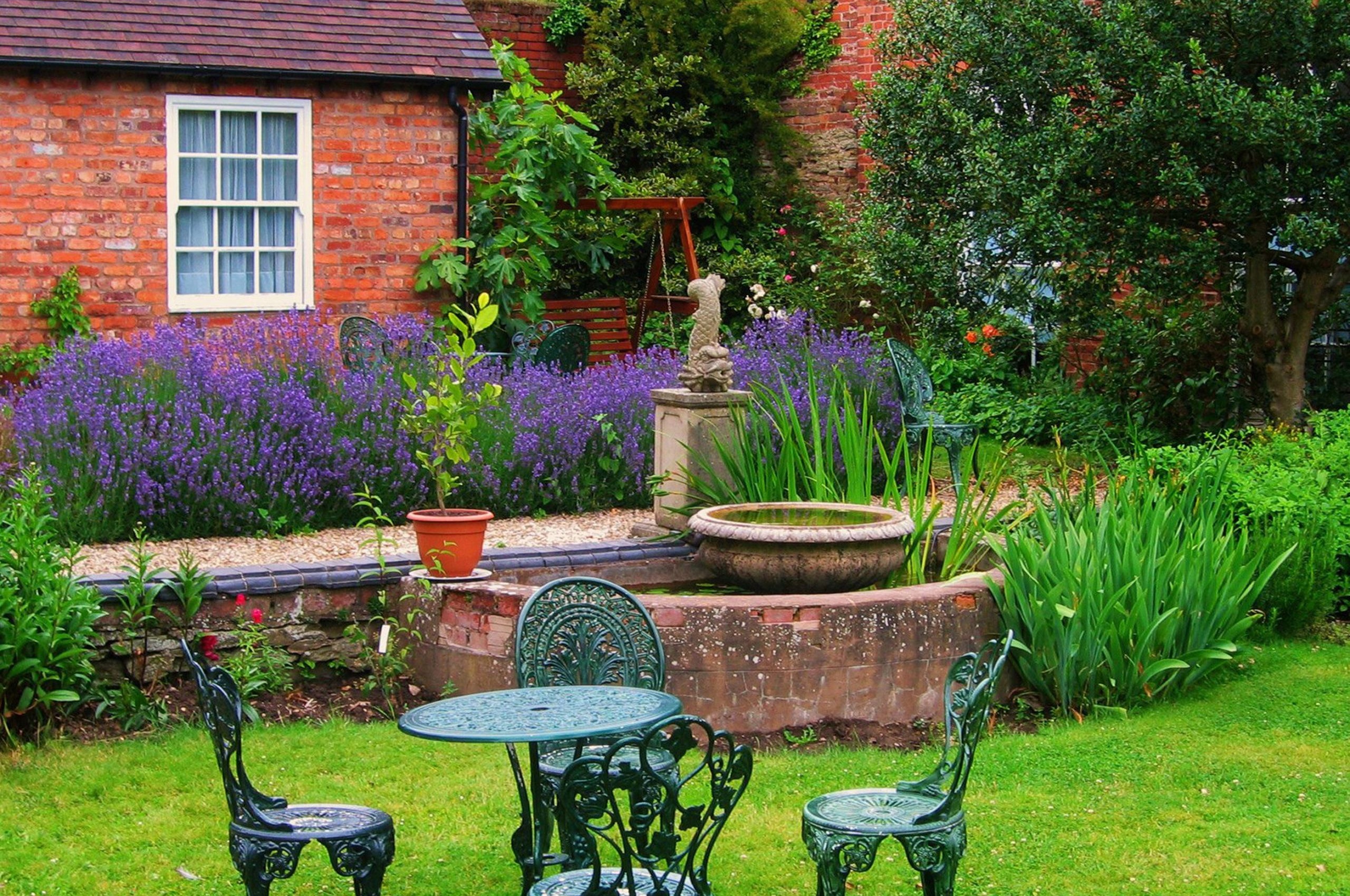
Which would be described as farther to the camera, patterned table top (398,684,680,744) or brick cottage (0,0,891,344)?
brick cottage (0,0,891,344)

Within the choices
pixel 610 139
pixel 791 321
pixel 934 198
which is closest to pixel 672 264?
pixel 610 139

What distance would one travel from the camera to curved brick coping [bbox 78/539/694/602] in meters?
6.55

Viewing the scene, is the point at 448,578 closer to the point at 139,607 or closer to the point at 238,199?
the point at 139,607

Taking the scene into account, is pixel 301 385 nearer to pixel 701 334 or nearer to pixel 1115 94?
pixel 701 334

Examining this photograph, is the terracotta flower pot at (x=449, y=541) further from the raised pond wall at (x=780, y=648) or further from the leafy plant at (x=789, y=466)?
the leafy plant at (x=789, y=466)

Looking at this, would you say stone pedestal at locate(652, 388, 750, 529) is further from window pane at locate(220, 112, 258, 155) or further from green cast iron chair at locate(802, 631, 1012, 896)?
window pane at locate(220, 112, 258, 155)

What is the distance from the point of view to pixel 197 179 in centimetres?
1259

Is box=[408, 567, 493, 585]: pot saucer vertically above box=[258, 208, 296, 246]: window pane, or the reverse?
box=[258, 208, 296, 246]: window pane

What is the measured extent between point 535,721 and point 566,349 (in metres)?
7.77

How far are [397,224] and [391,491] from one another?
5.18m

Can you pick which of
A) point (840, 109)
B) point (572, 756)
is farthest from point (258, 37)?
point (572, 756)

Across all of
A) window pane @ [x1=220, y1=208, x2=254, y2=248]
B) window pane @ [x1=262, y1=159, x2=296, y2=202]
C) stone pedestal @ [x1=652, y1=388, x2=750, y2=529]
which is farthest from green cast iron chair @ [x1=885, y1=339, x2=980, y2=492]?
window pane @ [x1=220, y1=208, x2=254, y2=248]

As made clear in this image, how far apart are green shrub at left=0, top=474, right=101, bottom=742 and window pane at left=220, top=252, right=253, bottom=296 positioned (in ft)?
22.4

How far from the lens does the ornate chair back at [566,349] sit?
37.4 feet
